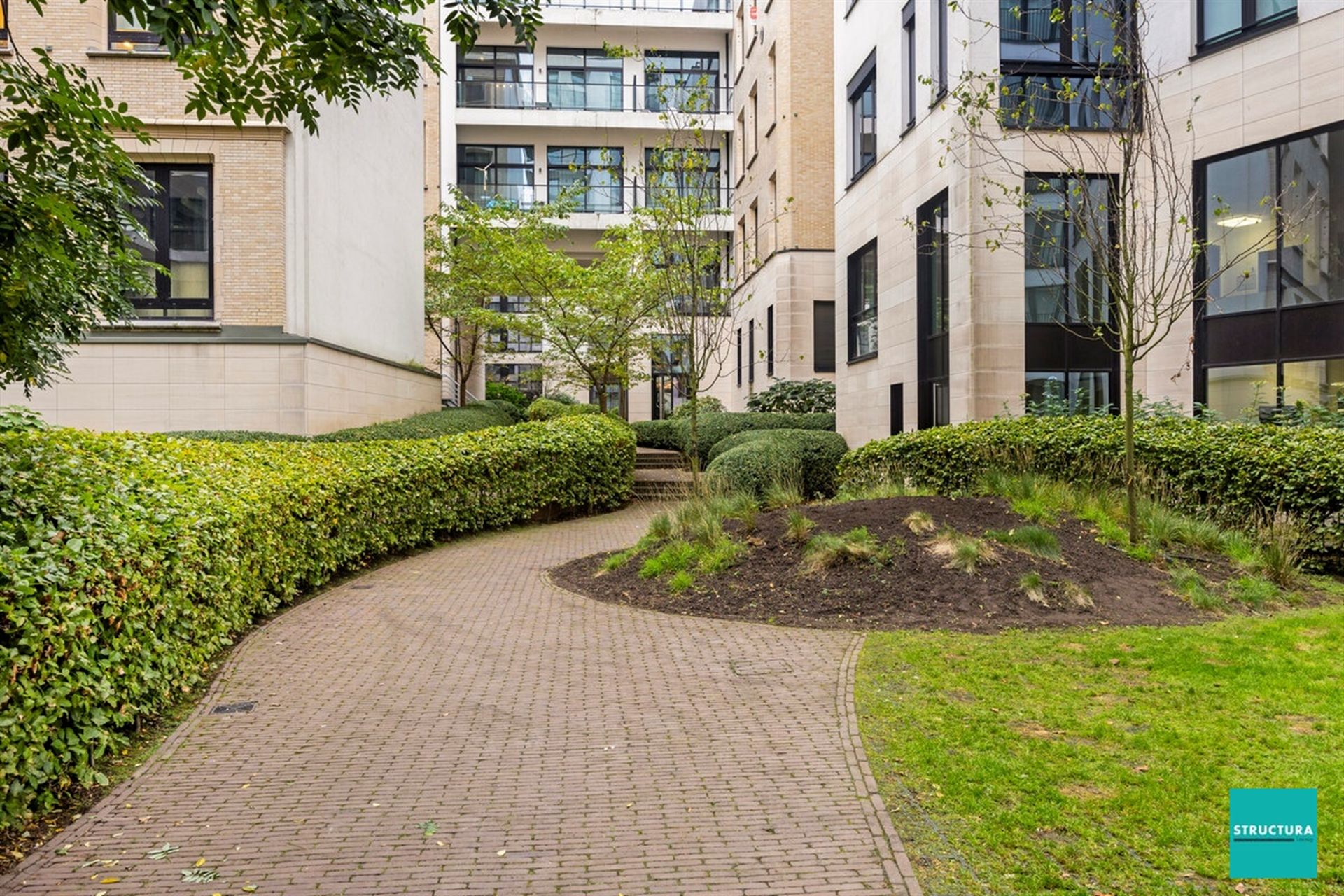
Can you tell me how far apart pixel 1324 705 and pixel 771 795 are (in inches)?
126

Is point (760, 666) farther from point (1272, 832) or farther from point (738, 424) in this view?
point (738, 424)

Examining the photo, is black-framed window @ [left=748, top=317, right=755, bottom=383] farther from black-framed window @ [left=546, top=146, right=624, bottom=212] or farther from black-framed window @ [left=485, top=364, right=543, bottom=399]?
black-framed window @ [left=485, top=364, right=543, bottom=399]

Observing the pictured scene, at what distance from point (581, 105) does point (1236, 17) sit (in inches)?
1182

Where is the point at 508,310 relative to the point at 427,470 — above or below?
above

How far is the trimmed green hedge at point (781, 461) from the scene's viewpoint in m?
13.4

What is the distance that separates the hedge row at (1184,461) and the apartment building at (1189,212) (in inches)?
66.4

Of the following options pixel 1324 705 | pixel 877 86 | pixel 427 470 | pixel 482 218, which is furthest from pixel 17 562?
pixel 482 218

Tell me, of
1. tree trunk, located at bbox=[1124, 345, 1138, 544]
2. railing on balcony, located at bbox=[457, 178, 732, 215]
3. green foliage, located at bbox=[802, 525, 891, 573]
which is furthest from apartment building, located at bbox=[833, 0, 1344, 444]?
railing on balcony, located at bbox=[457, 178, 732, 215]

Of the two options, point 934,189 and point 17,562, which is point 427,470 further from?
point 934,189

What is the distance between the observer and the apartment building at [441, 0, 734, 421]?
126 feet

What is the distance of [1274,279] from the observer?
497 inches

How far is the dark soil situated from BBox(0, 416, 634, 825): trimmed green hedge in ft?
8.82

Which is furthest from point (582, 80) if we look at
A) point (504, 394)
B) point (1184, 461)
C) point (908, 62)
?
point (1184, 461)

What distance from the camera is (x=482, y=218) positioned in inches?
909
